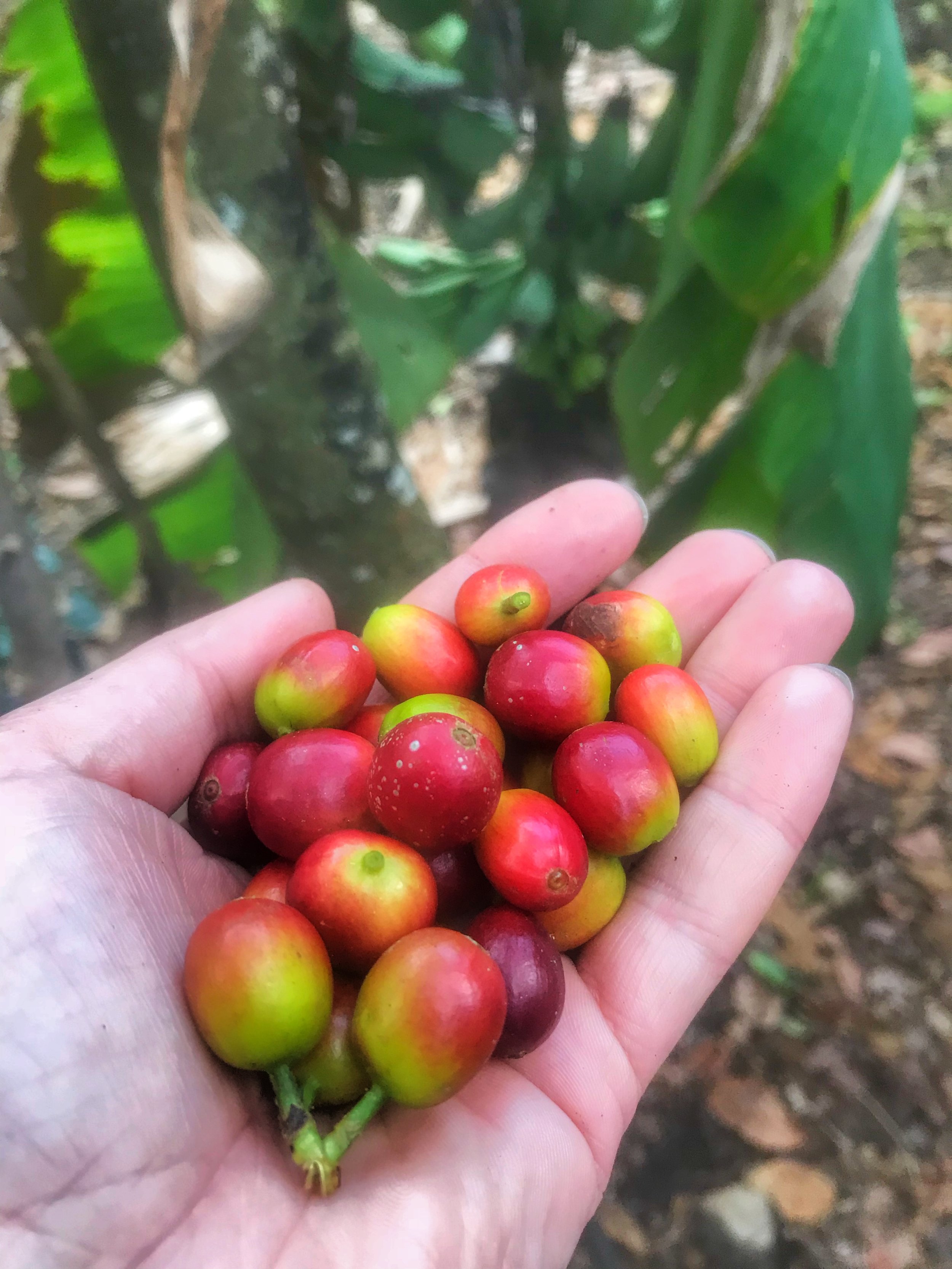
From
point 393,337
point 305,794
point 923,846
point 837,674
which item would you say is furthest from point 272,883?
point 393,337

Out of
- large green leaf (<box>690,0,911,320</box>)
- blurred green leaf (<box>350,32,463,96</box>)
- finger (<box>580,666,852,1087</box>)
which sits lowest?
finger (<box>580,666,852,1087</box>)

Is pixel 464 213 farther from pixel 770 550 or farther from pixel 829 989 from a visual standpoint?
pixel 829 989

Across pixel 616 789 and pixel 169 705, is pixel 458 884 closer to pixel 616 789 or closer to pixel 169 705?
pixel 616 789

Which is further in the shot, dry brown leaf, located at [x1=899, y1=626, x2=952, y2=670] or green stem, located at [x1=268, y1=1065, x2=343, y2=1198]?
dry brown leaf, located at [x1=899, y1=626, x2=952, y2=670]

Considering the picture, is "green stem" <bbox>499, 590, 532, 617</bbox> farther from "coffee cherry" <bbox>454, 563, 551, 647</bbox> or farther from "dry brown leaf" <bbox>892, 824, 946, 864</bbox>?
"dry brown leaf" <bbox>892, 824, 946, 864</bbox>

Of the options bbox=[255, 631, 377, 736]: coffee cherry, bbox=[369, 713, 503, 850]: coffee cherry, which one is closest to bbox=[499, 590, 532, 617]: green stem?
bbox=[255, 631, 377, 736]: coffee cherry

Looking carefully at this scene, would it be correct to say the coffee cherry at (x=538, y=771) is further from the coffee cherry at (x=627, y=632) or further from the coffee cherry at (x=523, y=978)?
the coffee cherry at (x=523, y=978)
